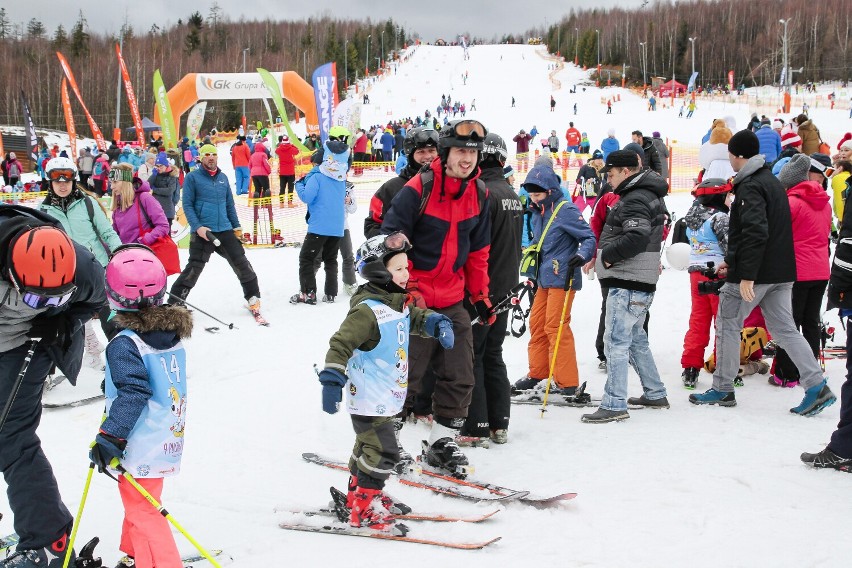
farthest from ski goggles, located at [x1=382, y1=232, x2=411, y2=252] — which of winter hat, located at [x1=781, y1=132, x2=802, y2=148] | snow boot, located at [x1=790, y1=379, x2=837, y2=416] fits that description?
winter hat, located at [x1=781, y1=132, x2=802, y2=148]

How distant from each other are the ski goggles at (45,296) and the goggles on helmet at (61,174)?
3.14 m

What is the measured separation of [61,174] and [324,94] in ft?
41.9

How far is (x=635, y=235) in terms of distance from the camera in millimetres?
5184

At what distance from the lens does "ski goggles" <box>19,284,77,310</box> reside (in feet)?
10.2

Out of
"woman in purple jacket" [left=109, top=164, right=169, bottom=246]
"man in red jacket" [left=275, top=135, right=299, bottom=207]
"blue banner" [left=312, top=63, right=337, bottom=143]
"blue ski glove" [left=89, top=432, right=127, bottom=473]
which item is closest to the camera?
"blue ski glove" [left=89, top=432, right=127, bottom=473]

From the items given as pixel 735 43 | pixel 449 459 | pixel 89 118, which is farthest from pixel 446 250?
pixel 735 43

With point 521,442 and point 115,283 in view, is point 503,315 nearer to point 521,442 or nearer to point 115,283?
point 521,442

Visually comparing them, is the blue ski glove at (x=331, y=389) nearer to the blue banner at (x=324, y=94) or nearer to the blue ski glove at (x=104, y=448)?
the blue ski glove at (x=104, y=448)

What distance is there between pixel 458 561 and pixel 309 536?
2.60 feet

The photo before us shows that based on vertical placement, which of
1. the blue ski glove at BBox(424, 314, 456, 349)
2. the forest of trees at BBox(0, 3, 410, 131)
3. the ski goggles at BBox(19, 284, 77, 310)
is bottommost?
the blue ski glove at BBox(424, 314, 456, 349)

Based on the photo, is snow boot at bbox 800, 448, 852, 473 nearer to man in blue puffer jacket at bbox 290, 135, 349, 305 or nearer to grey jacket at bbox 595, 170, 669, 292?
grey jacket at bbox 595, 170, 669, 292

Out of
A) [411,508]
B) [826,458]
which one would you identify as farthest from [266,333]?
[826,458]

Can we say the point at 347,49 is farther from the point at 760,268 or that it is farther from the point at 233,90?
the point at 760,268

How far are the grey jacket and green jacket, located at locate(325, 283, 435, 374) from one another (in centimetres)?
199
